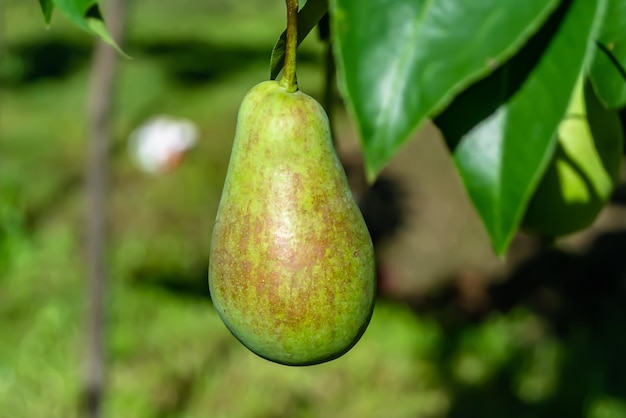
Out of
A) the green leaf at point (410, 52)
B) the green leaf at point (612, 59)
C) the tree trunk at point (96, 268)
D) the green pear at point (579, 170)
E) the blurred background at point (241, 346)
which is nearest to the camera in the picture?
the green leaf at point (410, 52)

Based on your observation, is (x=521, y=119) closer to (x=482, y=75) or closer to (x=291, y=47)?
(x=482, y=75)

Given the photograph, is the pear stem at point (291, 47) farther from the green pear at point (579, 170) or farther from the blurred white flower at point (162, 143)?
the blurred white flower at point (162, 143)

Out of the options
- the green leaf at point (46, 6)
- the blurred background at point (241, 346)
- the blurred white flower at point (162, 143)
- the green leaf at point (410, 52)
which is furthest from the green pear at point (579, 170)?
the blurred white flower at point (162, 143)

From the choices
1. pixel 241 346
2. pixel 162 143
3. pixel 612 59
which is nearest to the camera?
pixel 612 59

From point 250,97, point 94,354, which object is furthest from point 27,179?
point 250,97

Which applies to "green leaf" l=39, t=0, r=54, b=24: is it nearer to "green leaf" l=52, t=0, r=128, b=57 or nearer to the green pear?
"green leaf" l=52, t=0, r=128, b=57

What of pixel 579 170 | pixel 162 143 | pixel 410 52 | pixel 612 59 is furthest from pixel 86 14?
pixel 162 143
